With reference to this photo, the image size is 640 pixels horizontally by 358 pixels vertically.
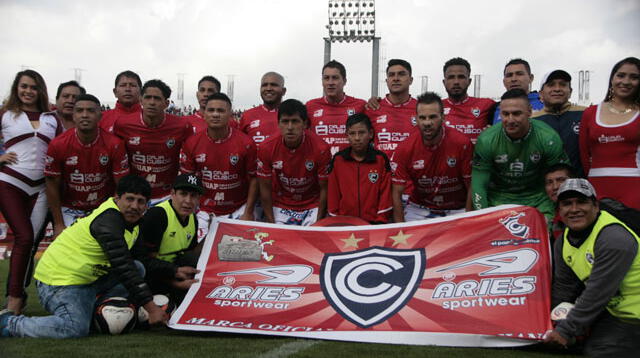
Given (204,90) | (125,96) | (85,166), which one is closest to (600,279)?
(85,166)

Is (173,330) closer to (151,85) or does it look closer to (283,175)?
(283,175)

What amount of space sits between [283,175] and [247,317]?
250cm

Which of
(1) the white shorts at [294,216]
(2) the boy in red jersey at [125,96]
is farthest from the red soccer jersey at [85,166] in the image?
(1) the white shorts at [294,216]

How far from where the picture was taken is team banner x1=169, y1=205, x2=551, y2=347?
4.07 metres

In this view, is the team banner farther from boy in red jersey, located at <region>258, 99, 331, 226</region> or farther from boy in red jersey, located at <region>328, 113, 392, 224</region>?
boy in red jersey, located at <region>258, 99, 331, 226</region>

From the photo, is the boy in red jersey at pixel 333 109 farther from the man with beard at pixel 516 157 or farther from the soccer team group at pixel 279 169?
the man with beard at pixel 516 157

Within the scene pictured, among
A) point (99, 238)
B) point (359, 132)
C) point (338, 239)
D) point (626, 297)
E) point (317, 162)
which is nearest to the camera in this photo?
point (626, 297)

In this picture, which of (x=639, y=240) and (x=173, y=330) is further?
(x=173, y=330)

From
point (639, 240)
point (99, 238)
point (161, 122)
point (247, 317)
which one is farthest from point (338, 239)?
point (161, 122)

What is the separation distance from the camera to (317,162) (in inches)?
256

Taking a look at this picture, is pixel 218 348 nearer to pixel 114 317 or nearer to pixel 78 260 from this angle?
pixel 114 317

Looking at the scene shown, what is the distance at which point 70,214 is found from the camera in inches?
250

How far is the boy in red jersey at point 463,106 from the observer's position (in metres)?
6.90

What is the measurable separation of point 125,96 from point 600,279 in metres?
6.15
